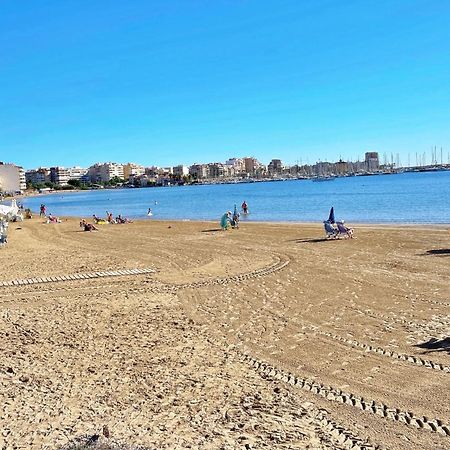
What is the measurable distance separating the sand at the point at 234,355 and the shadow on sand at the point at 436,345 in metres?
0.05

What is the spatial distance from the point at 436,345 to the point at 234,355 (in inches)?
126

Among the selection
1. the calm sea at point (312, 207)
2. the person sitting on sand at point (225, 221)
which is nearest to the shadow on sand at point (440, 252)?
the person sitting on sand at point (225, 221)

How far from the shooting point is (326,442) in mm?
5516

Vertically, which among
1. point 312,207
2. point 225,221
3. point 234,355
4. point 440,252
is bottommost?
point 312,207

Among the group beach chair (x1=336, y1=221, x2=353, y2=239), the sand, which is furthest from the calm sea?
the sand

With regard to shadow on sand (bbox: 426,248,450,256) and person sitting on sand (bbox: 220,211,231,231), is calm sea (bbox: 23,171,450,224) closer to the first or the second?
person sitting on sand (bbox: 220,211,231,231)

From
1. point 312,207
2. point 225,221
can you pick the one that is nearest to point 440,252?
point 225,221

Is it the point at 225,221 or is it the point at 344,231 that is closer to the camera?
the point at 344,231

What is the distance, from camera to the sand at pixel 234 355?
5855 millimetres

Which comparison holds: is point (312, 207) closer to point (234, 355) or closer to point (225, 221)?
point (225, 221)

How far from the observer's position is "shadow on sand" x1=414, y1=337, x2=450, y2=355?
8.26 m

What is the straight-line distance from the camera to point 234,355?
331 inches

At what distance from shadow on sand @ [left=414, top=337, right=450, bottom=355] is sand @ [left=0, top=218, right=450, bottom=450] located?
5cm

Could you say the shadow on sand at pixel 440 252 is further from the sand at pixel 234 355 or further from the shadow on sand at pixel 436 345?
the shadow on sand at pixel 436 345
